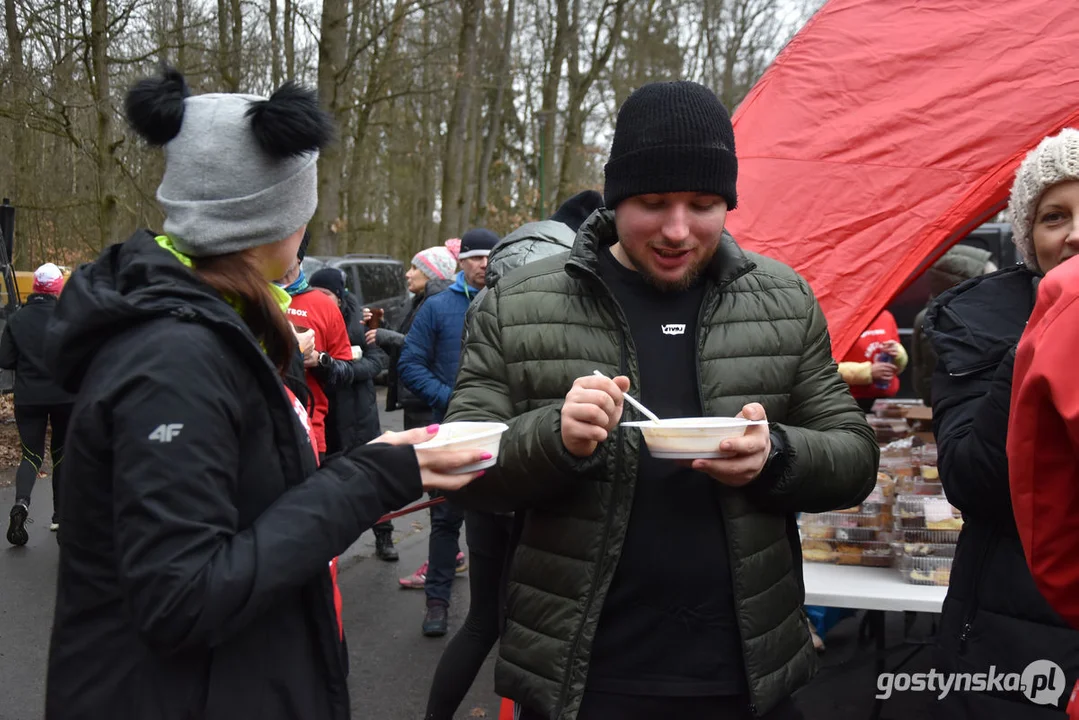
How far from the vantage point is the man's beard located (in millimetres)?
2162

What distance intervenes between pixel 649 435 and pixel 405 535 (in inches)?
239

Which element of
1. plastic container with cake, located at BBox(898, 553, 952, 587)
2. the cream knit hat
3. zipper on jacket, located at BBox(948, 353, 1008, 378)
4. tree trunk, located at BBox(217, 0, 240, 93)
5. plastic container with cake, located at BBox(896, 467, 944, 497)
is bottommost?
plastic container with cake, located at BBox(898, 553, 952, 587)

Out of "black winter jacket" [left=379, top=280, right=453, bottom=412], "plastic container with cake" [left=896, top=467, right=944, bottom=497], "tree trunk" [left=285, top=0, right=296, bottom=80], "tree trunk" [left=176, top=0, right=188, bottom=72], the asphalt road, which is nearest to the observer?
"plastic container with cake" [left=896, top=467, right=944, bottom=497]

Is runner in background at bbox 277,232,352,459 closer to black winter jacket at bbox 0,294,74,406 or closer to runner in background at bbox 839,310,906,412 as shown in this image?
black winter jacket at bbox 0,294,74,406

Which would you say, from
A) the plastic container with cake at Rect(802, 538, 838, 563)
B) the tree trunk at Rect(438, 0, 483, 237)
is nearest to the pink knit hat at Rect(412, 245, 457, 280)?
the plastic container with cake at Rect(802, 538, 838, 563)

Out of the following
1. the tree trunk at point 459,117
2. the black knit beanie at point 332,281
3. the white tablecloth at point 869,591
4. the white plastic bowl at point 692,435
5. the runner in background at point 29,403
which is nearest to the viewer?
the white plastic bowl at point 692,435

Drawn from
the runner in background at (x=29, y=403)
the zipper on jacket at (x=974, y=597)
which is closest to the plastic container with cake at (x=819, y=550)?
the zipper on jacket at (x=974, y=597)

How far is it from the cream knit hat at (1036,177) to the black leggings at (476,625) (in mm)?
1995

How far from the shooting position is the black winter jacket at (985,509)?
2.14 meters

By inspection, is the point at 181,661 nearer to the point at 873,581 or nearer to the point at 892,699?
the point at 873,581

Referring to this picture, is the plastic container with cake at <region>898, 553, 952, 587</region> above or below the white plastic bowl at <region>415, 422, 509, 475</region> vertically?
below

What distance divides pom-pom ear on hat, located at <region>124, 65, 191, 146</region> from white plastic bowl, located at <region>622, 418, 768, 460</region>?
1.07 meters

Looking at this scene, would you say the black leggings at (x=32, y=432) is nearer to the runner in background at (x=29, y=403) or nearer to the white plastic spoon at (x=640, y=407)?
the runner in background at (x=29, y=403)

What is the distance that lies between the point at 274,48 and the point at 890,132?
1724 cm
